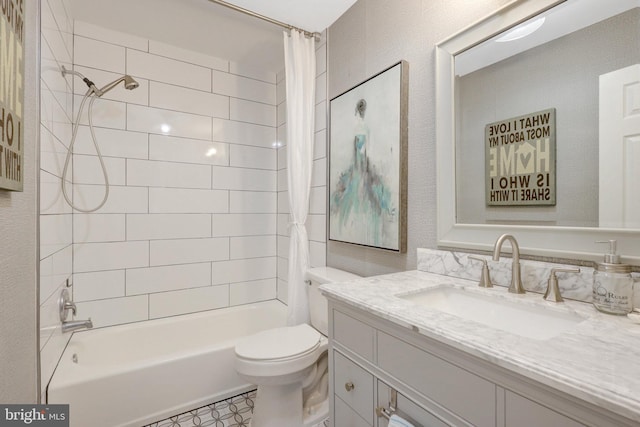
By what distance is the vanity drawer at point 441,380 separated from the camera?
1.92 feet

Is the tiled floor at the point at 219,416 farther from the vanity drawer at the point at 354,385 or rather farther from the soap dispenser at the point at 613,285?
the soap dispenser at the point at 613,285

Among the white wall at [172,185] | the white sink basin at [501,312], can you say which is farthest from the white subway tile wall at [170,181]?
the white sink basin at [501,312]

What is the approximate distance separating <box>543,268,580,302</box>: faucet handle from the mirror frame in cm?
6

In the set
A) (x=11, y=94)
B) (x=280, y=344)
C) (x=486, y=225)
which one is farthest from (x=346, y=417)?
(x=11, y=94)

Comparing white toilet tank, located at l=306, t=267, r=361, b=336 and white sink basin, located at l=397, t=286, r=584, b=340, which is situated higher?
white sink basin, located at l=397, t=286, r=584, b=340

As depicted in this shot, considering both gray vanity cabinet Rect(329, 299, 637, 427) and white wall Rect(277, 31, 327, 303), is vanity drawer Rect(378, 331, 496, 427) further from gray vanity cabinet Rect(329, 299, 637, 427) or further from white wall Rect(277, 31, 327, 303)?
white wall Rect(277, 31, 327, 303)

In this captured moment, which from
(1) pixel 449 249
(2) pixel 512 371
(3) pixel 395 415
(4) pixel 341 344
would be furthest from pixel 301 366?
(2) pixel 512 371

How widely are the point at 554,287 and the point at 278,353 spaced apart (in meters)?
1.14

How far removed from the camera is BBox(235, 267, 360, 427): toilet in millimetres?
1365

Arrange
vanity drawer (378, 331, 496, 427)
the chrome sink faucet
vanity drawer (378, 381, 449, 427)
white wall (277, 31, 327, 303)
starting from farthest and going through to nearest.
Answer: white wall (277, 31, 327, 303), the chrome sink faucet, vanity drawer (378, 381, 449, 427), vanity drawer (378, 331, 496, 427)

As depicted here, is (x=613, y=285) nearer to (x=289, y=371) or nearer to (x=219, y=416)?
(x=289, y=371)

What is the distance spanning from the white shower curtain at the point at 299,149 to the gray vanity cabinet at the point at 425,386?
846mm

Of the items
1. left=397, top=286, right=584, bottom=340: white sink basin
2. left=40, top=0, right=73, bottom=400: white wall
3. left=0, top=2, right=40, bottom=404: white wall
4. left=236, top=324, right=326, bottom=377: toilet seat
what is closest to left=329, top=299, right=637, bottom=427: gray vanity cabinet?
left=397, top=286, right=584, bottom=340: white sink basin

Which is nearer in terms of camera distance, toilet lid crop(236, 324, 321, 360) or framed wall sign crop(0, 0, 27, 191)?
framed wall sign crop(0, 0, 27, 191)
